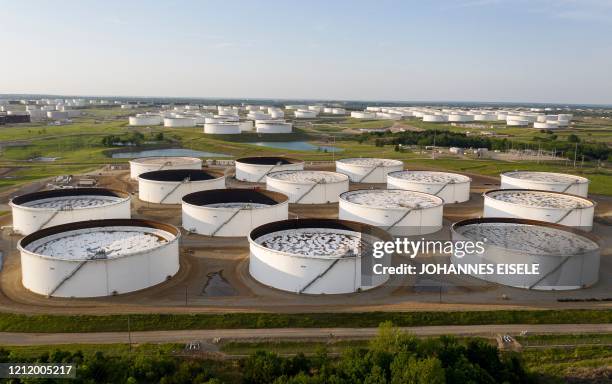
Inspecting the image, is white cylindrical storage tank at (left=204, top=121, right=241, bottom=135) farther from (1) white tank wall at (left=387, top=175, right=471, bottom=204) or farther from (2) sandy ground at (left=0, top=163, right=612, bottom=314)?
(2) sandy ground at (left=0, top=163, right=612, bottom=314)

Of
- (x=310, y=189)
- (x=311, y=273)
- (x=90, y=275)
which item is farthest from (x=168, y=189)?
(x=311, y=273)

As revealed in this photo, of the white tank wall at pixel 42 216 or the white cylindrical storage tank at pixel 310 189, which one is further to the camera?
the white cylindrical storage tank at pixel 310 189

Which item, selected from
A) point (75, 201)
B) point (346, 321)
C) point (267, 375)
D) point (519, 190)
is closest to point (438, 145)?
point (519, 190)

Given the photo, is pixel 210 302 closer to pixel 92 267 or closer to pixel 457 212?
pixel 92 267

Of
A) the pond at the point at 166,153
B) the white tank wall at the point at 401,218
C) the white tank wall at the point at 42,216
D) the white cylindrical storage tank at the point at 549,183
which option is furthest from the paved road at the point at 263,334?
the pond at the point at 166,153

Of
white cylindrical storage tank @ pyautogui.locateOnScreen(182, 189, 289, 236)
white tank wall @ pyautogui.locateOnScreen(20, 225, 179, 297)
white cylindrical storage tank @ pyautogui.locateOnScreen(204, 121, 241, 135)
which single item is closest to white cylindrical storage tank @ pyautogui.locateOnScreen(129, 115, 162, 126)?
white cylindrical storage tank @ pyautogui.locateOnScreen(204, 121, 241, 135)

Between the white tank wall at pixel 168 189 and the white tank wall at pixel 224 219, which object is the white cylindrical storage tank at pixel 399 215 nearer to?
the white tank wall at pixel 224 219

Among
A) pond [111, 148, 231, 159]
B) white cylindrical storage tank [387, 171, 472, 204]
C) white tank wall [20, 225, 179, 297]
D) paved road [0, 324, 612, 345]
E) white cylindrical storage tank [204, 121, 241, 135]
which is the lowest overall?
paved road [0, 324, 612, 345]
